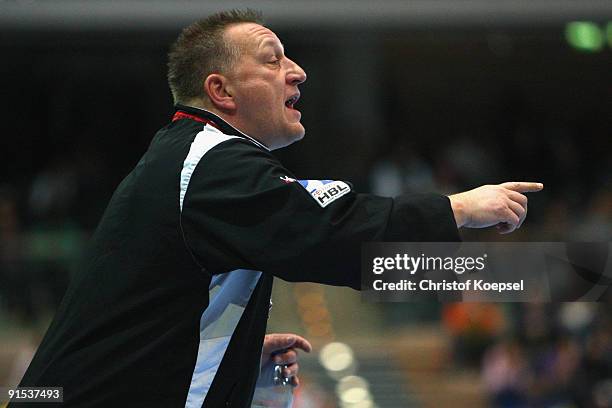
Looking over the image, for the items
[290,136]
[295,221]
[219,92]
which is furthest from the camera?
[290,136]

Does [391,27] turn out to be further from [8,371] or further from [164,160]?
[164,160]

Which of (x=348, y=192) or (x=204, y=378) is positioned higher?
(x=348, y=192)

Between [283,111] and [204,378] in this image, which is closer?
[204,378]

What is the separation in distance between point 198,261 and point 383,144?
9232mm

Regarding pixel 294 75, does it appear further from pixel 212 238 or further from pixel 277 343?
pixel 277 343

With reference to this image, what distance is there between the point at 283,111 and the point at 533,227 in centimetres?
679

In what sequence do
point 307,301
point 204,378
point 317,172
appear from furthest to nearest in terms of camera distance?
point 317,172 → point 307,301 → point 204,378

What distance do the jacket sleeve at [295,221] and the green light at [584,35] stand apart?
990 cm

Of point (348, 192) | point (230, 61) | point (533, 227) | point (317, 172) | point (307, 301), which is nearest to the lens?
point (348, 192)

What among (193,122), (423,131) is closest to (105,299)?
(193,122)

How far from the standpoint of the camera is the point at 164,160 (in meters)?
2.80

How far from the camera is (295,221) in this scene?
2.58 m

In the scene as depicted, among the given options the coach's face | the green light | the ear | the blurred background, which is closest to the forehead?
the coach's face

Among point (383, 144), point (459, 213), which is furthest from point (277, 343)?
point (383, 144)
